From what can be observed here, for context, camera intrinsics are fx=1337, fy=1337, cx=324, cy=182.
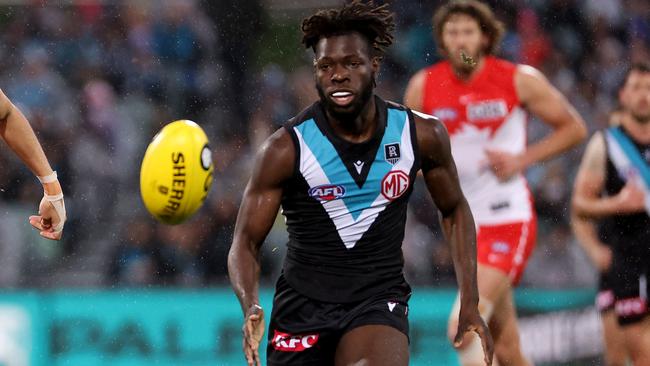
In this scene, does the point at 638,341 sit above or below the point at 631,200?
below

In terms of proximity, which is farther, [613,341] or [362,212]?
[613,341]

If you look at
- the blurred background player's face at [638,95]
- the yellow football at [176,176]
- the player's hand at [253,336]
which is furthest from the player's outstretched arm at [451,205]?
the blurred background player's face at [638,95]

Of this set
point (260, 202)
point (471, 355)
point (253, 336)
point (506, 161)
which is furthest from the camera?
point (506, 161)

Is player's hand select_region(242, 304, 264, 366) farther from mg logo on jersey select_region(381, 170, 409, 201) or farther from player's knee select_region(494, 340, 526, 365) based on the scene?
player's knee select_region(494, 340, 526, 365)

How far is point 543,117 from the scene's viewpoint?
27.4ft

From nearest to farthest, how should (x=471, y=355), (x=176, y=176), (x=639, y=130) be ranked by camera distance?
1. (x=176, y=176)
2. (x=471, y=355)
3. (x=639, y=130)

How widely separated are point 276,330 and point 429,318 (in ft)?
14.0

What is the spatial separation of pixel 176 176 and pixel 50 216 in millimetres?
1022

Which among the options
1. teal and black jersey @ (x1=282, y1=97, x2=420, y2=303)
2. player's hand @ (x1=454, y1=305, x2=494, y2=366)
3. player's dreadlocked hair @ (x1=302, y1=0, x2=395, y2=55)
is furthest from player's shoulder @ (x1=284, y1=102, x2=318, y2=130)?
player's hand @ (x1=454, y1=305, x2=494, y2=366)

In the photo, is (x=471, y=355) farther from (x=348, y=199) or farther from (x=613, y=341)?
(x=348, y=199)

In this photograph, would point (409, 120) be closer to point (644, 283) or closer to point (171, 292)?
point (644, 283)

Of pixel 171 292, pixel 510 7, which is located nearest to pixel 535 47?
pixel 510 7

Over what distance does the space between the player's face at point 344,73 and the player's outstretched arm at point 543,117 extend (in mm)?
2630

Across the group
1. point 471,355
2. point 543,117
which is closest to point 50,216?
point 471,355
